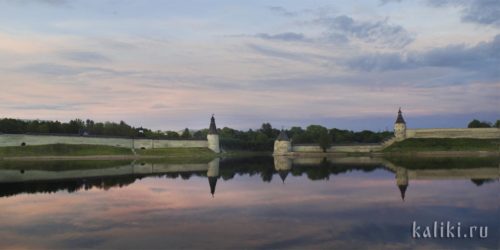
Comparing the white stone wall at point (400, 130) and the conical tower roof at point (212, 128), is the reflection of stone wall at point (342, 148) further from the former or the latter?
the conical tower roof at point (212, 128)

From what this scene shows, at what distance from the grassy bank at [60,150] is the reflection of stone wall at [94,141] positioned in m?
1.71

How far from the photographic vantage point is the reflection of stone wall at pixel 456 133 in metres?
79.5

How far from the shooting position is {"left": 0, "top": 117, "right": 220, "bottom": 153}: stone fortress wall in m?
64.4

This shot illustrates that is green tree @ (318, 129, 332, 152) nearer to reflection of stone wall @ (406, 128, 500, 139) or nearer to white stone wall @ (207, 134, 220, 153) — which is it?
reflection of stone wall @ (406, 128, 500, 139)

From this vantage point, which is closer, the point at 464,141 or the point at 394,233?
the point at 394,233

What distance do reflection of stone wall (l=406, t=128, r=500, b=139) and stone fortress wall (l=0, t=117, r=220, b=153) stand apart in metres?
35.7

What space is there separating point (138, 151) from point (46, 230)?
2407 inches

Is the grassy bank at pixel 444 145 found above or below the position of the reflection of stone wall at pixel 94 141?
below

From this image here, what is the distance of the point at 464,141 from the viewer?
75.2 metres

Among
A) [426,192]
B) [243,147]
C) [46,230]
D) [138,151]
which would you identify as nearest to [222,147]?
[243,147]

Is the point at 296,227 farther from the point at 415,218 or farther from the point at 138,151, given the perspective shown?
the point at 138,151

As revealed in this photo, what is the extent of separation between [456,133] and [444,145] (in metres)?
10.1

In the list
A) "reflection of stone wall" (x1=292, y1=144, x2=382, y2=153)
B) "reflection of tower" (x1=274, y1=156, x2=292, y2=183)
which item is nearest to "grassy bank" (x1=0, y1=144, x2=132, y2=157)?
"reflection of tower" (x1=274, y1=156, x2=292, y2=183)

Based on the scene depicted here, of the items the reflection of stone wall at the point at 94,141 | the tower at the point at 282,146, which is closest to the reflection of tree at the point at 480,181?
the reflection of stone wall at the point at 94,141
